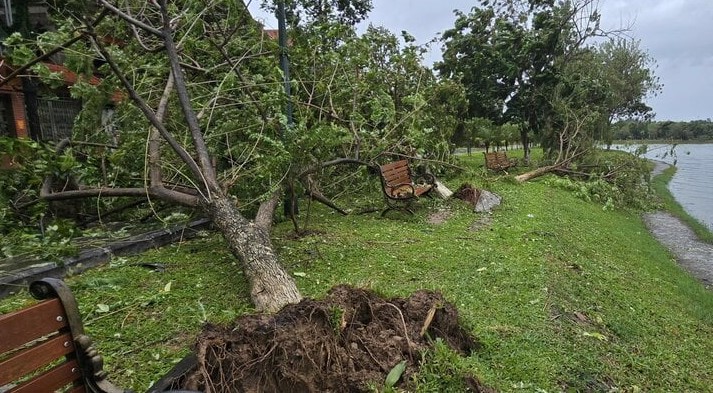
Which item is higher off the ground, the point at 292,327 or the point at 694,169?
the point at 292,327

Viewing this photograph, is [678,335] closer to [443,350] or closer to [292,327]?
[443,350]

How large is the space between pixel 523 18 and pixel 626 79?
18130 millimetres

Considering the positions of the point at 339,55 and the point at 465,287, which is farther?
the point at 339,55

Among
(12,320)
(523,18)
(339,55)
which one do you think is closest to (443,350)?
(12,320)

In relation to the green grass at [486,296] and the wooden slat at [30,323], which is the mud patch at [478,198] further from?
the wooden slat at [30,323]

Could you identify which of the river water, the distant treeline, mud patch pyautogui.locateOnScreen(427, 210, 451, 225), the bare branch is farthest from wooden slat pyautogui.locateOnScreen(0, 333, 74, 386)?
the distant treeline

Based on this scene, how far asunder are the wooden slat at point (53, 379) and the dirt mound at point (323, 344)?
0.50 metres

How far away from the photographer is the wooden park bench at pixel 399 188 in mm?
7809

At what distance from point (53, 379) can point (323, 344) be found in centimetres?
125

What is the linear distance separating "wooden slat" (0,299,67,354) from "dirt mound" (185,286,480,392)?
68 centimetres

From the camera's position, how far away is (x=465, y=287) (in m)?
4.48

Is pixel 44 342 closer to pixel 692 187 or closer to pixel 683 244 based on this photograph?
pixel 683 244

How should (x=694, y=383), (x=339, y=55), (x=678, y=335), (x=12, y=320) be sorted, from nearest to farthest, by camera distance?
(x=12, y=320)
(x=694, y=383)
(x=678, y=335)
(x=339, y=55)

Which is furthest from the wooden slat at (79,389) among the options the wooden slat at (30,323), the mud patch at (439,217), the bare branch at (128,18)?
the mud patch at (439,217)
